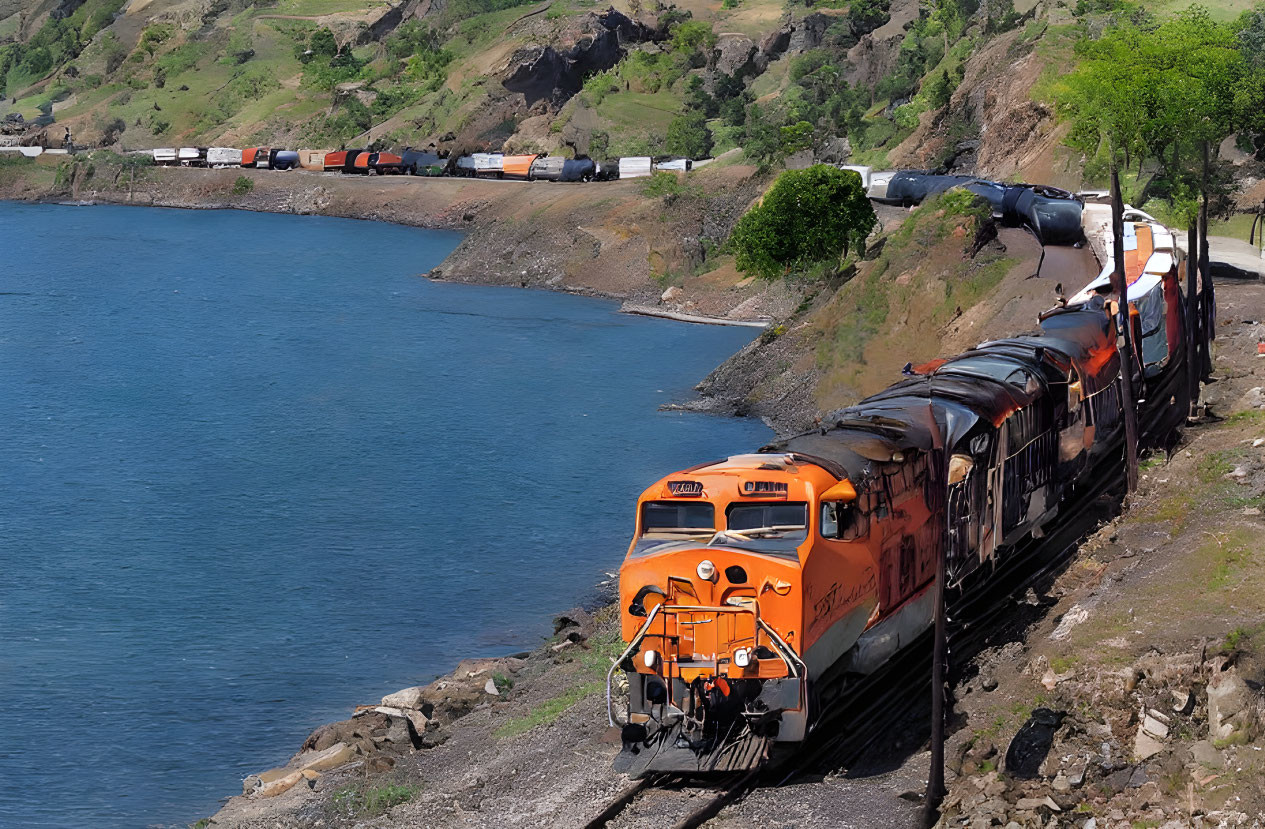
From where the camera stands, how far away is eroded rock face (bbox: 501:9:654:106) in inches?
6176

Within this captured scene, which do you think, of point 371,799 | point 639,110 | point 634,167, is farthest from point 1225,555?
point 639,110

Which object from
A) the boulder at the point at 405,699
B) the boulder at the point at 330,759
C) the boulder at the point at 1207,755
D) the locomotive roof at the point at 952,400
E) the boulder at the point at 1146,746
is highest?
the locomotive roof at the point at 952,400

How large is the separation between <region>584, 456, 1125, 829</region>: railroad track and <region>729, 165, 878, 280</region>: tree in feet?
130

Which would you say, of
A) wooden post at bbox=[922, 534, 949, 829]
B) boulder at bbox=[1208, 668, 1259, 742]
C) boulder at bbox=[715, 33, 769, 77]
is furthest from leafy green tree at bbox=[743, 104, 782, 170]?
boulder at bbox=[1208, 668, 1259, 742]

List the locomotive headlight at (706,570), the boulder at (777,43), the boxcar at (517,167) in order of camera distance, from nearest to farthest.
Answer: the locomotive headlight at (706,570), the boxcar at (517,167), the boulder at (777,43)

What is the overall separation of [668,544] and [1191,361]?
20.9 meters

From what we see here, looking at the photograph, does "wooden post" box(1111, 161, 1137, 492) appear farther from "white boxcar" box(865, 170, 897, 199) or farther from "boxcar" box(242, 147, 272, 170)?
"boxcar" box(242, 147, 272, 170)

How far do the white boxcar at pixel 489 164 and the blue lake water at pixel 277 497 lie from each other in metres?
34.7

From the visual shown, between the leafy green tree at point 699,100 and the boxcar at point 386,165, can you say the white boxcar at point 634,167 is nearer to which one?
the leafy green tree at point 699,100

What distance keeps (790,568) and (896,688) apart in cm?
481

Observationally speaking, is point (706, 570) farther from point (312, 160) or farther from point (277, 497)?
point (312, 160)

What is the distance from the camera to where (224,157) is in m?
155

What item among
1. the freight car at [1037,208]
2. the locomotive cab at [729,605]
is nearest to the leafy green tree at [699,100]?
the freight car at [1037,208]

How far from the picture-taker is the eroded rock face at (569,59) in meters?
157
